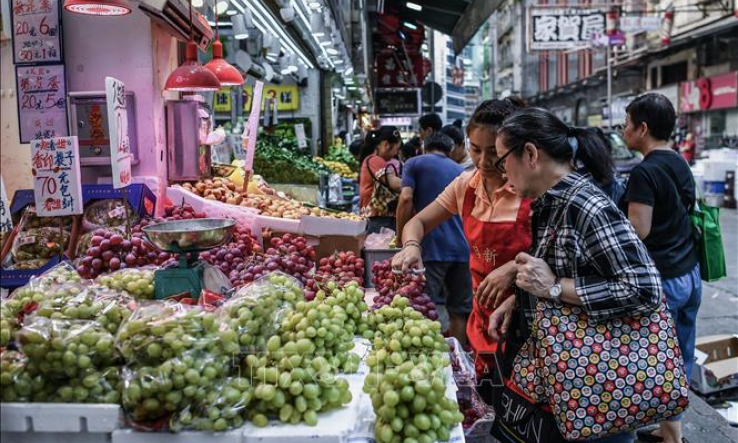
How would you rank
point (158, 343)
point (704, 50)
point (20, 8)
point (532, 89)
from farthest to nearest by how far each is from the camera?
1. point (532, 89)
2. point (704, 50)
3. point (20, 8)
4. point (158, 343)

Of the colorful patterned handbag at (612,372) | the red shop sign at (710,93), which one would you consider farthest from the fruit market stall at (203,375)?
the red shop sign at (710,93)

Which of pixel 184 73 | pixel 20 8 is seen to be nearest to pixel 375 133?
pixel 184 73

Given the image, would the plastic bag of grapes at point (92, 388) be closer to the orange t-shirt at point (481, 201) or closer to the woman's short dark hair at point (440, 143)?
the orange t-shirt at point (481, 201)

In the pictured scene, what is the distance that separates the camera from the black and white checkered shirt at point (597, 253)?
2.06m

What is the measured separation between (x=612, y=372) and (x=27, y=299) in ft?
6.23

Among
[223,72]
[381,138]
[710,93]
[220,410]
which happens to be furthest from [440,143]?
[710,93]

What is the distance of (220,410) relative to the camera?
5.74 ft

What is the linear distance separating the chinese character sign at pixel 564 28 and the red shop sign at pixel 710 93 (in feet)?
16.5

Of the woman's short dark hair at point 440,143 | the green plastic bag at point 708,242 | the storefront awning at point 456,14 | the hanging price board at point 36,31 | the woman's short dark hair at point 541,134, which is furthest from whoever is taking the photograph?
the storefront awning at point 456,14

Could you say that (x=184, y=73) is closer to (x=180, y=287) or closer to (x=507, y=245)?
(x=180, y=287)

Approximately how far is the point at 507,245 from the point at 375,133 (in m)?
4.93

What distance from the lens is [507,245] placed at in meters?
2.89

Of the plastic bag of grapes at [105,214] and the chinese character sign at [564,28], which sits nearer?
the plastic bag of grapes at [105,214]

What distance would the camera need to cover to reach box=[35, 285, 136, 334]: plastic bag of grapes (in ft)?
6.15
